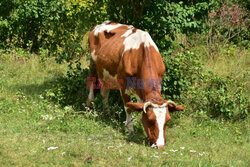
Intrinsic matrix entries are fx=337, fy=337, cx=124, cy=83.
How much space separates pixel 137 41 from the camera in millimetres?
6520

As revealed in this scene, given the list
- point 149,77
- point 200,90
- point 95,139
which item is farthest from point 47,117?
point 200,90

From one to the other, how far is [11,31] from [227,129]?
329 inches

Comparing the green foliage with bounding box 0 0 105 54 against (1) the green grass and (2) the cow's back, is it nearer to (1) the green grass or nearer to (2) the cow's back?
(2) the cow's back

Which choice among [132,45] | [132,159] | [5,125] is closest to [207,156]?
[132,159]

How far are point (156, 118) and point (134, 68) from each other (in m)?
1.22

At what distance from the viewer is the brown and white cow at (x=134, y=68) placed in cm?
561

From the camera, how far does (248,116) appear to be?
7469mm

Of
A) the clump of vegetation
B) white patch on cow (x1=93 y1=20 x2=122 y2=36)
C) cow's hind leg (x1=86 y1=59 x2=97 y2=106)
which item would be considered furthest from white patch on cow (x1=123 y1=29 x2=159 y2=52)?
cow's hind leg (x1=86 y1=59 x2=97 y2=106)

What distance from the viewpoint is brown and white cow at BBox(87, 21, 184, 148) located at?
18.4ft

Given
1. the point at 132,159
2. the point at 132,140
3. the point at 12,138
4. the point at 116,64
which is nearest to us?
the point at 132,159

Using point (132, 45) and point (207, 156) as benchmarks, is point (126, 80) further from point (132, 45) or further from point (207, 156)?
point (207, 156)

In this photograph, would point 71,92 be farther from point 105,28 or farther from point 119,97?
point 105,28

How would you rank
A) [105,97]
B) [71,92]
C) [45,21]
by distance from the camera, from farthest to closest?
1. [45,21]
2. [71,92]
3. [105,97]

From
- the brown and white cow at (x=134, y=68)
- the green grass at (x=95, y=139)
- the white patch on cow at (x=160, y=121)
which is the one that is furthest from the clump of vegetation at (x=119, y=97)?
the brown and white cow at (x=134, y=68)
